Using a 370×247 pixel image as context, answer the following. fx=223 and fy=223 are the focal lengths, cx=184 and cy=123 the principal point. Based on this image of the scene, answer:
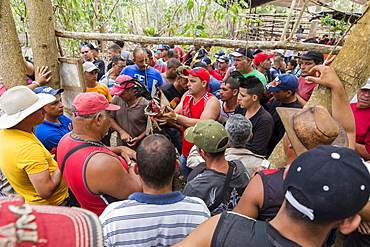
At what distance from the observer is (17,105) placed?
2.14 metres

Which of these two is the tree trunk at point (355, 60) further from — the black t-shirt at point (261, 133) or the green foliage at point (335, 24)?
the green foliage at point (335, 24)

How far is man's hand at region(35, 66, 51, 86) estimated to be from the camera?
2.88 metres

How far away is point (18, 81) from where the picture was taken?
280cm

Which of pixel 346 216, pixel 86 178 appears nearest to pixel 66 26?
pixel 86 178

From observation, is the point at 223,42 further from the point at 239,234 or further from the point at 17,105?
the point at 17,105

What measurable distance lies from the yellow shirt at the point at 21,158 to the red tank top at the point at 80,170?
0.24 metres

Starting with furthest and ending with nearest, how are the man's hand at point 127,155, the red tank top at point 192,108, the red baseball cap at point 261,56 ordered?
the red baseball cap at point 261,56 → the red tank top at point 192,108 → the man's hand at point 127,155

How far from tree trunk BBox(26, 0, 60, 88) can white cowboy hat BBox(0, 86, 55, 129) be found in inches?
34.4

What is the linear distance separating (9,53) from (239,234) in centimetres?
317

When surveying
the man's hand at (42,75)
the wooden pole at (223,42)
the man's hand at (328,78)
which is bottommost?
the man's hand at (42,75)

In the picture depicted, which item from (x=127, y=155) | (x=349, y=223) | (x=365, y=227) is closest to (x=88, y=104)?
(x=127, y=155)

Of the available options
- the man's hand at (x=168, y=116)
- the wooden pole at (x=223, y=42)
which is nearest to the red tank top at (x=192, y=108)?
the man's hand at (x=168, y=116)

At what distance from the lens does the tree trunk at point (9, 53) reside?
2572 mm

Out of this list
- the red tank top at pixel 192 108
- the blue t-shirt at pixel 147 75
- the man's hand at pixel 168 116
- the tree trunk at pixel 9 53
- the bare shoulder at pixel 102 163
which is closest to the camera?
the bare shoulder at pixel 102 163
